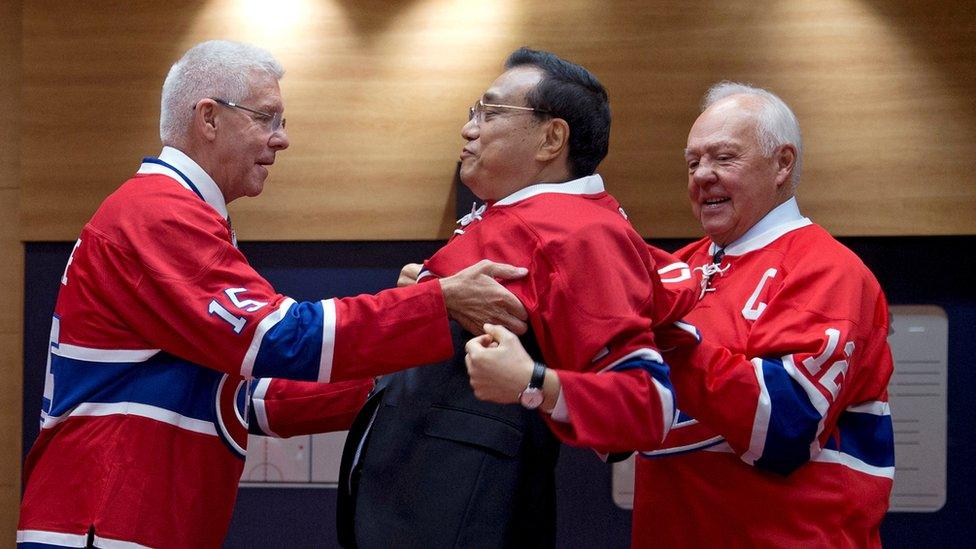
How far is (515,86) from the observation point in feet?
5.59

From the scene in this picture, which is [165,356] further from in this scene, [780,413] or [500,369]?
[780,413]

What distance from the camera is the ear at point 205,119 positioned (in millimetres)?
1871

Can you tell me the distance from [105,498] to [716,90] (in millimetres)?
1605

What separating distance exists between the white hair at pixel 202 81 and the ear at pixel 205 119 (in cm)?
2

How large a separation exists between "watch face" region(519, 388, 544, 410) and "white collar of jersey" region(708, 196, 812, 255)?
2.74 feet

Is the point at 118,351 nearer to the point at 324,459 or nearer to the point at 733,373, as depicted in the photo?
the point at 733,373

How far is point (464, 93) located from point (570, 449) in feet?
3.97

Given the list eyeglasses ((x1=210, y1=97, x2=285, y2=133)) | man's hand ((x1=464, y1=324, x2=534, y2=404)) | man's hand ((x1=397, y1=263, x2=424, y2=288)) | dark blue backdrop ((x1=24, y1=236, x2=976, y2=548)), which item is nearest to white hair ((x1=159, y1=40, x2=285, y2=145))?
eyeglasses ((x1=210, y1=97, x2=285, y2=133))

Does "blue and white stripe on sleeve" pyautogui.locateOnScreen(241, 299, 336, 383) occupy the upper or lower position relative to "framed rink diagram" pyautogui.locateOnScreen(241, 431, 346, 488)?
upper

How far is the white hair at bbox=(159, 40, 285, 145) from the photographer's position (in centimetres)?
189

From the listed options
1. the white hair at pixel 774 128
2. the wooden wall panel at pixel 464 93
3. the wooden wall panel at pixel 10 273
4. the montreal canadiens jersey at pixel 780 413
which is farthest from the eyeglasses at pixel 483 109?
the wooden wall panel at pixel 10 273

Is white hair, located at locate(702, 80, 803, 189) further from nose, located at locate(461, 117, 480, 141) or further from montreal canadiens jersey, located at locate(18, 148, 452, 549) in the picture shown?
montreal canadiens jersey, located at locate(18, 148, 452, 549)

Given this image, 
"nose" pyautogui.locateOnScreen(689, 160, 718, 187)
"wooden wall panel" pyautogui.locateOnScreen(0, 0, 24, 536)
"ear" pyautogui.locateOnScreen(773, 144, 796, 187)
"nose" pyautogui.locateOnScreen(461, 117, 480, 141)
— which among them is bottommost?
"wooden wall panel" pyautogui.locateOnScreen(0, 0, 24, 536)

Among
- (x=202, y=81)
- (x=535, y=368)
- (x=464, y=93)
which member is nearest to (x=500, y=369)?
(x=535, y=368)
